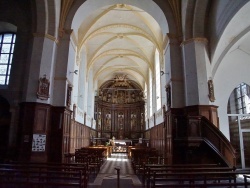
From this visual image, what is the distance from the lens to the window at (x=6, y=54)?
10.9m

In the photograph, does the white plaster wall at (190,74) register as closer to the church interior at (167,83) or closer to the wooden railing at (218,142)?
the church interior at (167,83)

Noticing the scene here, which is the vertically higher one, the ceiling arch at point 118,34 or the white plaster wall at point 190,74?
the ceiling arch at point 118,34

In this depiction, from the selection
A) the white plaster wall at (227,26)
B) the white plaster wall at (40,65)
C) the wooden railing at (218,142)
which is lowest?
the wooden railing at (218,142)

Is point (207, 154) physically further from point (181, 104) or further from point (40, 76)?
point (40, 76)

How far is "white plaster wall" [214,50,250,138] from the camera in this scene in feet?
39.8

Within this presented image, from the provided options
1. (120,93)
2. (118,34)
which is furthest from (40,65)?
(120,93)

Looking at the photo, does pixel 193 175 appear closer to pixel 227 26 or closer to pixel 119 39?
pixel 227 26

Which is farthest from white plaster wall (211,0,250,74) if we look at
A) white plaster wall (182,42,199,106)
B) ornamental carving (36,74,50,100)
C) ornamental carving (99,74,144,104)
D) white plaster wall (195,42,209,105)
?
ornamental carving (99,74,144,104)

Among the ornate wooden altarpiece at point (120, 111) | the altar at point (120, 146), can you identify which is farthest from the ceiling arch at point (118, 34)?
the altar at point (120, 146)

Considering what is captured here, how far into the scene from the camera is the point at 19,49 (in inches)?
421

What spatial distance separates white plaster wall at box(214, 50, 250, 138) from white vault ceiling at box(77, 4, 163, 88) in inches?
185

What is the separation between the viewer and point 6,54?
11.4 m

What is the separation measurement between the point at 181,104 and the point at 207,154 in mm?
2695

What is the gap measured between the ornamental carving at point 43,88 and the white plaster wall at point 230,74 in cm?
914
